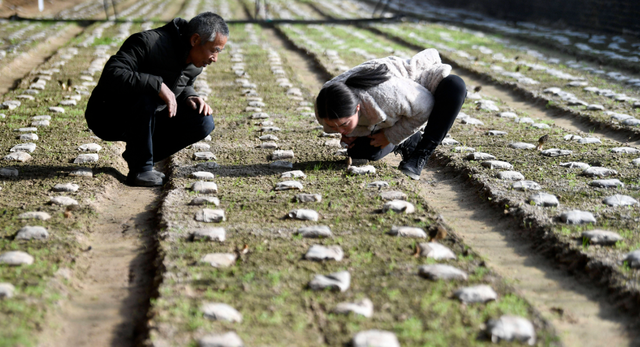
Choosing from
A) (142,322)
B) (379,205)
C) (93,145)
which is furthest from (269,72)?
(142,322)

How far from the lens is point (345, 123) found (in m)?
3.56

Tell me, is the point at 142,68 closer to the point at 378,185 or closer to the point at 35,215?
the point at 35,215

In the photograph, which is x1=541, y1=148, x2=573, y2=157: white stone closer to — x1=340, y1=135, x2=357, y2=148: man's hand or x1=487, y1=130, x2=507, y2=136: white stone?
x1=487, y1=130, x2=507, y2=136: white stone

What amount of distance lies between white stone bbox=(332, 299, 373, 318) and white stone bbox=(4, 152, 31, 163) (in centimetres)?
297

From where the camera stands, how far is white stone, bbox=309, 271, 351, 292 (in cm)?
248

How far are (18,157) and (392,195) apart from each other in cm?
268

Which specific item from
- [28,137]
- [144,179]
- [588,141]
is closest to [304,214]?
[144,179]

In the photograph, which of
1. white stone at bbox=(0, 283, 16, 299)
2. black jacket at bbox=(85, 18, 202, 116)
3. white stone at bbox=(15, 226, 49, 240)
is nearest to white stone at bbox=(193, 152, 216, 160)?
black jacket at bbox=(85, 18, 202, 116)

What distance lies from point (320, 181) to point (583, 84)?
4.87 m

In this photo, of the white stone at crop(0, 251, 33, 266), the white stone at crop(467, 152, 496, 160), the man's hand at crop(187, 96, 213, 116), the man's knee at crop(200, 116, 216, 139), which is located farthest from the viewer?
the white stone at crop(467, 152, 496, 160)

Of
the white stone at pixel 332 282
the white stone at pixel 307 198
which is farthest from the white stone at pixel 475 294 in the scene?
the white stone at pixel 307 198

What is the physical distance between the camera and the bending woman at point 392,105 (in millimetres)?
3541

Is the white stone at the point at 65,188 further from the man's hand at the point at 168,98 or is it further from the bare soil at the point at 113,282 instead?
the man's hand at the point at 168,98

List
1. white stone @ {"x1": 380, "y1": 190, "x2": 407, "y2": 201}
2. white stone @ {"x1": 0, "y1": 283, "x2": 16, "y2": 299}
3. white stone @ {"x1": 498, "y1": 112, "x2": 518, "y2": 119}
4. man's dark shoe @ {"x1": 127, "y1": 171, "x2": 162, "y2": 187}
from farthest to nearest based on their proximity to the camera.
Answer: white stone @ {"x1": 498, "y1": 112, "x2": 518, "y2": 119}
man's dark shoe @ {"x1": 127, "y1": 171, "x2": 162, "y2": 187}
white stone @ {"x1": 380, "y1": 190, "x2": 407, "y2": 201}
white stone @ {"x1": 0, "y1": 283, "x2": 16, "y2": 299}
